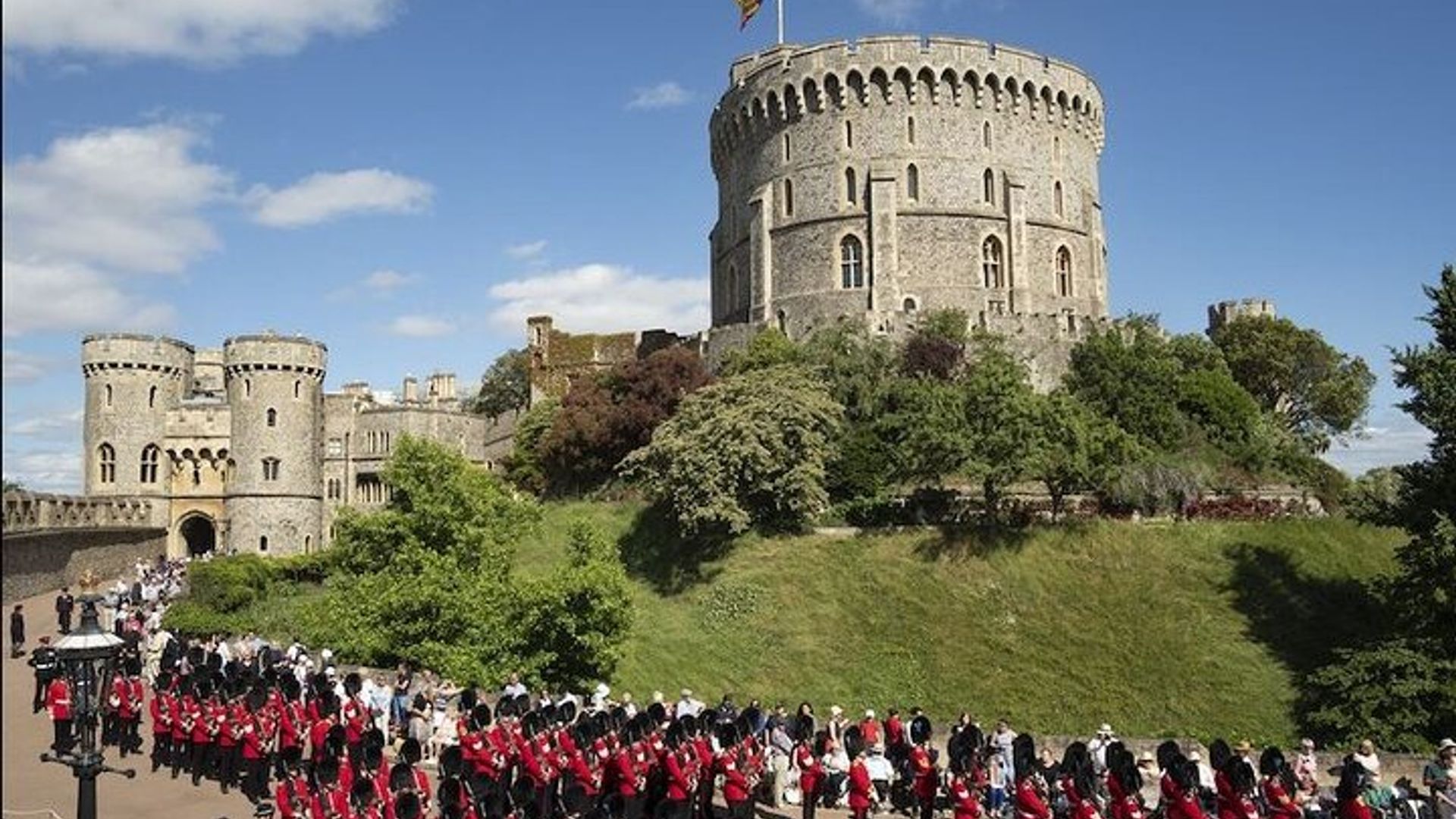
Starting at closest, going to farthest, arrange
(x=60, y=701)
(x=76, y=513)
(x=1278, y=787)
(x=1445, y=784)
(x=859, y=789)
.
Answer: (x=1278, y=787)
(x=1445, y=784)
(x=859, y=789)
(x=60, y=701)
(x=76, y=513)

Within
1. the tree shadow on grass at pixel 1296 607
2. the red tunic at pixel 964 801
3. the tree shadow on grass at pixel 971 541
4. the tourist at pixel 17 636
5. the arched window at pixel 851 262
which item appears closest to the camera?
the red tunic at pixel 964 801

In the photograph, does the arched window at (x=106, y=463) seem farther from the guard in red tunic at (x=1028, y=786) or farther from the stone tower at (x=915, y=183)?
the guard in red tunic at (x=1028, y=786)

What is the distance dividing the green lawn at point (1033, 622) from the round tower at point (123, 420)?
93.4ft

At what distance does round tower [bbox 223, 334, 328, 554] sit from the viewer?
65188mm

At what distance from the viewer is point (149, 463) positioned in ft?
216

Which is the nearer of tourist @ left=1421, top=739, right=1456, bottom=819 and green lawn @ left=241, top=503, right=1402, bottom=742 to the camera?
tourist @ left=1421, top=739, right=1456, bottom=819

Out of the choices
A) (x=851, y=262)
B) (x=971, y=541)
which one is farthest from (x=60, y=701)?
(x=851, y=262)

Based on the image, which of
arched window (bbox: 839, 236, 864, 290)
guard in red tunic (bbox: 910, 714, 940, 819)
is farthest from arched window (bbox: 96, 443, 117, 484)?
guard in red tunic (bbox: 910, 714, 940, 819)

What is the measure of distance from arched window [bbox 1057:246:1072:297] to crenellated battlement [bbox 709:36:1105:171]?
6.51 metres

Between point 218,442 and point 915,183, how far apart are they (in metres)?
39.7

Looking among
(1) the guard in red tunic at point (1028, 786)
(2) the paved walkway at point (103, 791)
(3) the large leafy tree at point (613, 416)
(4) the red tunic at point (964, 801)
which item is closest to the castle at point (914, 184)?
(3) the large leafy tree at point (613, 416)

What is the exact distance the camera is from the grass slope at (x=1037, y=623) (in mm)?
31062

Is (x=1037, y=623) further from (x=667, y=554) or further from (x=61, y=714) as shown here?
(x=61, y=714)

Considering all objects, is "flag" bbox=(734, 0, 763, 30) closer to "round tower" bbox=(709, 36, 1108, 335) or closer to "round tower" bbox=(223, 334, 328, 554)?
"round tower" bbox=(709, 36, 1108, 335)
